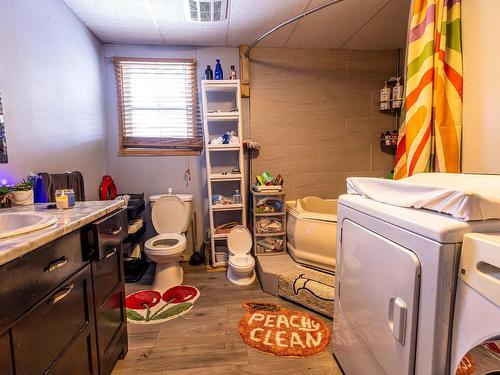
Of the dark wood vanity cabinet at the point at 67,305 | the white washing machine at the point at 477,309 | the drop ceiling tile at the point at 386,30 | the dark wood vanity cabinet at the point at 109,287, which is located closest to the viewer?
the white washing machine at the point at 477,309

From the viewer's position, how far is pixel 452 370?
2.39 ft

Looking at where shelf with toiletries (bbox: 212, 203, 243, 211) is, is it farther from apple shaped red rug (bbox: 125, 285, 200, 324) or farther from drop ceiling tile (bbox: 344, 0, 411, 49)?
drop ceiling tile (bbox: 344, 0, 411, 49)

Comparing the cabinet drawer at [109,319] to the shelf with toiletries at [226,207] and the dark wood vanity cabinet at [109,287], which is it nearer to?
the dark wood vanity cabinet at [109,287]

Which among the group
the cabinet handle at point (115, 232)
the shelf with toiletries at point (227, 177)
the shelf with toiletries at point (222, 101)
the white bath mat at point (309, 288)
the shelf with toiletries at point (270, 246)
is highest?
the shelf with toiletries at point (222, 101)

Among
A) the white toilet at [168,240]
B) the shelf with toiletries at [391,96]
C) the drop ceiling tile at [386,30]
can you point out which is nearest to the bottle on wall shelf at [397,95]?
the shelf with toiletries at [391,96]

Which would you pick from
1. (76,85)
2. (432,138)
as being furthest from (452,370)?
(76,85)

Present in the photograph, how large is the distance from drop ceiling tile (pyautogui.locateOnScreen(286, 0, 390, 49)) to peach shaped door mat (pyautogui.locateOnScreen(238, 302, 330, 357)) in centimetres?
240

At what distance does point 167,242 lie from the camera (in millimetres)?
2424

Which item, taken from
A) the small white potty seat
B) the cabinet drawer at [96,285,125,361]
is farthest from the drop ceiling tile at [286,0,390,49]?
the cabinet drawer at [96,285,125,361]

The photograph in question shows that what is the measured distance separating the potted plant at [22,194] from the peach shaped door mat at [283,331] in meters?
1.46

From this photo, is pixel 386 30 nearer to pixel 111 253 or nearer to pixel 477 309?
pixel 477 309

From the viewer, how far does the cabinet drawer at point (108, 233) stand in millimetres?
1136

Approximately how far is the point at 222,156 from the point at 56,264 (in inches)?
85.7

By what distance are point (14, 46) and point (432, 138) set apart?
234cm
